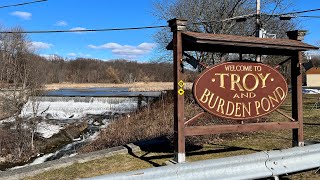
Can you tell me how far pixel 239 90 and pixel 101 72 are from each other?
119011 mm

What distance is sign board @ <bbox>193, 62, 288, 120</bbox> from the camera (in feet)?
21.4

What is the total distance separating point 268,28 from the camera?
26281 millimetres

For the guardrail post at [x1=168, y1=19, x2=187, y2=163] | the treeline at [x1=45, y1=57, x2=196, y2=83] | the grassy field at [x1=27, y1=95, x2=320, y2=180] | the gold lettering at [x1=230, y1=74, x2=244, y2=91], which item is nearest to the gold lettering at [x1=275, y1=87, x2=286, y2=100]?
the gold lettering at [x1=230, y1=74, x2=244, y2=91]

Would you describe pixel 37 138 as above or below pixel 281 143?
below

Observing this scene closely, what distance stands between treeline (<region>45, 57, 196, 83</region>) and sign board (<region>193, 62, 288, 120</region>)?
279 ft

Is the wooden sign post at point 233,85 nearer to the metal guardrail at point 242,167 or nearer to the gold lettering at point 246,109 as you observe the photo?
the gold lettering at point 246,109

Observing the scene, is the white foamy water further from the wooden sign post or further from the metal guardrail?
the metal guardrail

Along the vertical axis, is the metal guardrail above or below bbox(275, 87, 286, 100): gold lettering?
below

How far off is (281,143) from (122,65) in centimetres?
13376

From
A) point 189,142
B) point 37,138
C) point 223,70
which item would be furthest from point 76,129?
point 223,70

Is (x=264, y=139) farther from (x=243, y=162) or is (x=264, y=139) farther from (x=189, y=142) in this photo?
(x=243, y=162)

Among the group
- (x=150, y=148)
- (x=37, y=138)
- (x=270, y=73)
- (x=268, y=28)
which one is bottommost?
(x=37, y=138)

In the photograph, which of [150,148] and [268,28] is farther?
[268,28]

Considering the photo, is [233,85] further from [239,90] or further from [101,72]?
[101,72]
